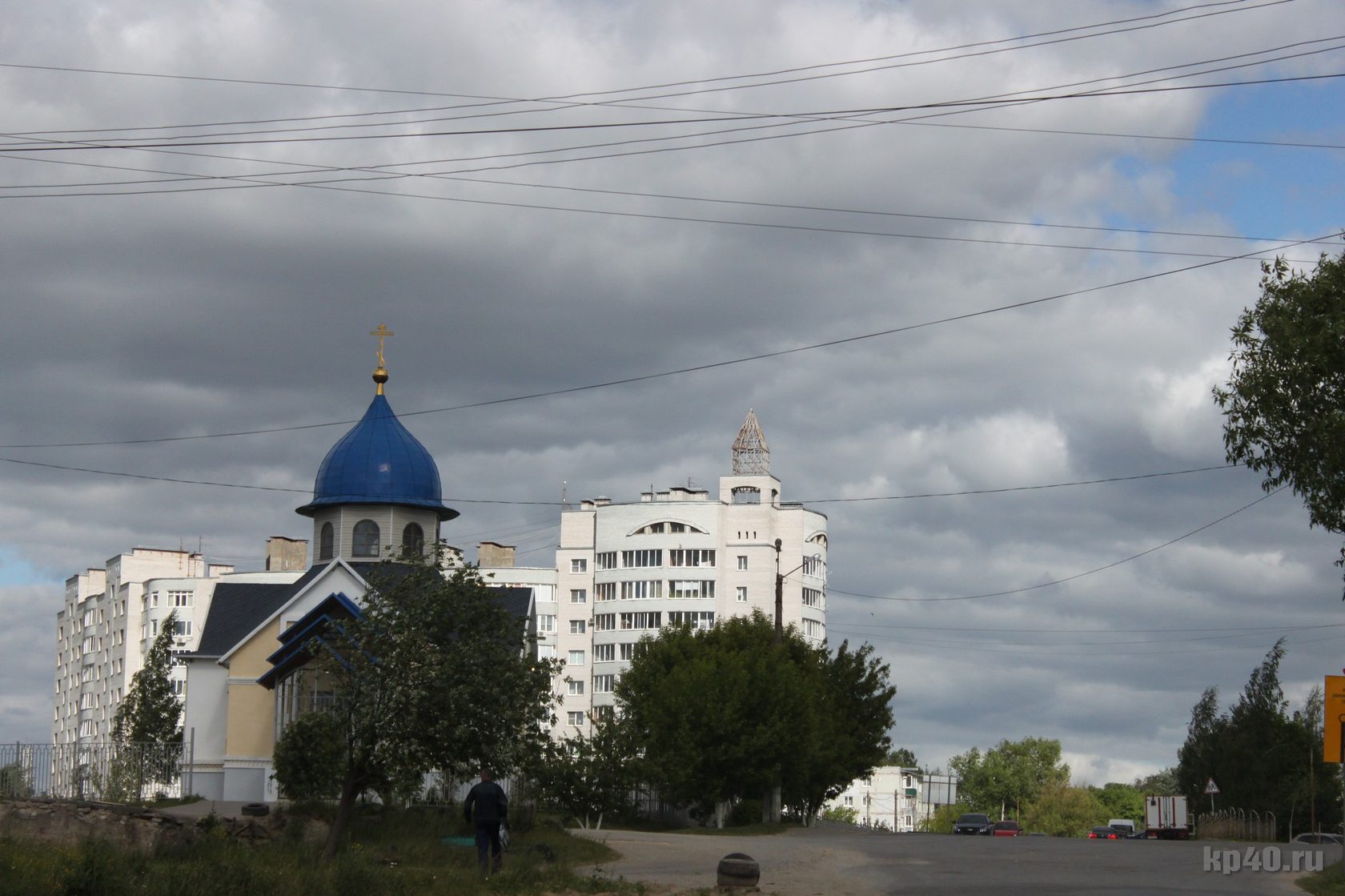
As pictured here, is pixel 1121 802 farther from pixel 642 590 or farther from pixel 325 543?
pixel 325 543

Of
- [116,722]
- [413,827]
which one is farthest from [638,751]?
[116,722]

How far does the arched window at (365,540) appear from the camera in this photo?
47.6 metres

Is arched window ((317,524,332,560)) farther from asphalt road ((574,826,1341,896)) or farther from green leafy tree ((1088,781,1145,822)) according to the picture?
green leafy tree ((1088,781,1145,822))

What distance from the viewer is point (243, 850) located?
69.7 ft

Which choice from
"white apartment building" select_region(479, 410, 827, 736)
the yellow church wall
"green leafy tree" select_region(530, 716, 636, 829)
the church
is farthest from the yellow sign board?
"white apartment building" select_region(479, 410, 827, 736)

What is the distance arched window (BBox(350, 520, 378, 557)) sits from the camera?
4762 cm

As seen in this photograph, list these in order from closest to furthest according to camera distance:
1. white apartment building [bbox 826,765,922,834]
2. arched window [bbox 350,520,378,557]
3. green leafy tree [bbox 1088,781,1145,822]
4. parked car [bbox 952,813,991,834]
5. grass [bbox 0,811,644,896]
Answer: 1. grass [bbox 0,811,644,896]
2. arched window [bbox 350,520,378,557]
3. parked car [bbox 952,813,991,834]
4. white apartment building [bbox 826,765,922,834]
5. green leafy tree [bbox 1088,781,1145,822]

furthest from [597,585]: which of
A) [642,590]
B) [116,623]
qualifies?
[116,623]

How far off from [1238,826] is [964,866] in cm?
3319

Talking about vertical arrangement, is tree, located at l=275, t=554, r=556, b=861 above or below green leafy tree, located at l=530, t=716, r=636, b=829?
above

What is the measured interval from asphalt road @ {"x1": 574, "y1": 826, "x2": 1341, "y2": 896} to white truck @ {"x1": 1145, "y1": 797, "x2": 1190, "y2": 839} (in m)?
21.8

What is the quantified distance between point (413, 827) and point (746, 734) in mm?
17878

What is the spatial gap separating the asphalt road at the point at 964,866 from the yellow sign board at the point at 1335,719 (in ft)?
6.24

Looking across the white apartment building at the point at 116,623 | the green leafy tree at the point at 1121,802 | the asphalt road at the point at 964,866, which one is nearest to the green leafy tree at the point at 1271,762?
the asphalt road at the point at 964,866
